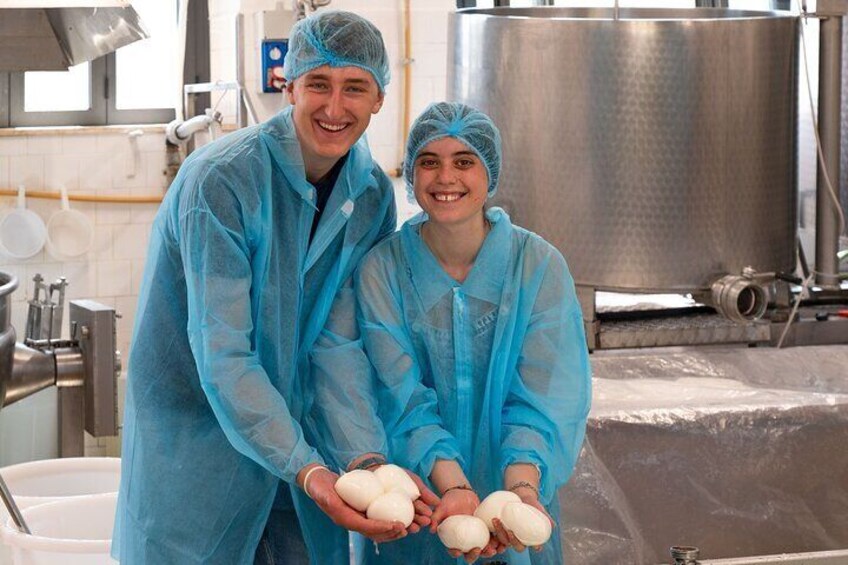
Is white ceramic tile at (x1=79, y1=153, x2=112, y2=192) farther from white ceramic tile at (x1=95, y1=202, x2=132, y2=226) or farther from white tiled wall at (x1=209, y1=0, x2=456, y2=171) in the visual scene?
white tiled wall at (x1=209, y1=0, x2=456, y2=171)

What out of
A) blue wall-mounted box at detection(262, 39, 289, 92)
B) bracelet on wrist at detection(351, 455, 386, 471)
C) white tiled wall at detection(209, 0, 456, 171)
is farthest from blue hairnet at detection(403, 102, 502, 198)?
white tiled wall at detection(209, 0, 456, 171)

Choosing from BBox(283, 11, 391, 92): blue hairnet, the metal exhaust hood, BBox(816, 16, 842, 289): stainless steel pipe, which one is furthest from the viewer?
BBox(816, 16, 842, 289): stainless steel pipe

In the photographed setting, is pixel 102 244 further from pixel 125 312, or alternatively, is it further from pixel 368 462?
pixel 368 462

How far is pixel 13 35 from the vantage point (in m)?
2.84

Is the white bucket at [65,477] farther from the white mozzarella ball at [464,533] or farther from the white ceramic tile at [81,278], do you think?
the white ceramic tile at [81,278]

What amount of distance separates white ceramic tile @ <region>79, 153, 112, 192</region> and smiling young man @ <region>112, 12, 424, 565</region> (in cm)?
280

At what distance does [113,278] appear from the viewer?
4.64 m

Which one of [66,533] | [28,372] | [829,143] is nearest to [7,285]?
[28,372]

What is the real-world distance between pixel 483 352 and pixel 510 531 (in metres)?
0.31

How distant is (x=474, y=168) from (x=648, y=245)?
1.10 metres

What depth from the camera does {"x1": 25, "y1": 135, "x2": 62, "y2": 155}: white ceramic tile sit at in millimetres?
4531

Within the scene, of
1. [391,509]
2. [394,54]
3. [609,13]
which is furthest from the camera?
[394,54]

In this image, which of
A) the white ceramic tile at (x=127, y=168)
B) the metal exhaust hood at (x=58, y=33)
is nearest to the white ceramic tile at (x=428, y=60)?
the white ceramic tile at (x=127, y=168)

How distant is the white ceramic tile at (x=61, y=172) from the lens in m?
4.55
